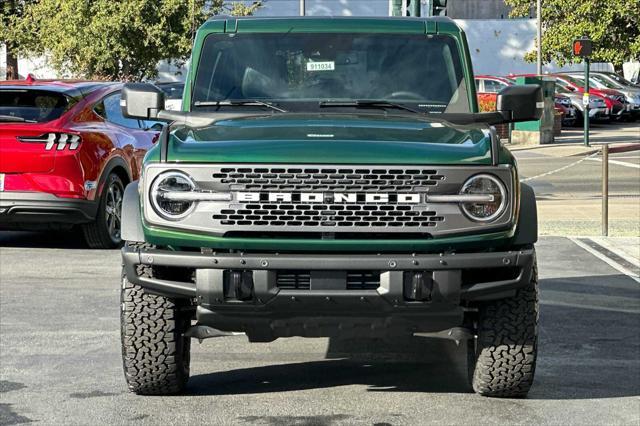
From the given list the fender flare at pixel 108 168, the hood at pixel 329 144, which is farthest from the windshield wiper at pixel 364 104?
the fender flare at pixel 108 168

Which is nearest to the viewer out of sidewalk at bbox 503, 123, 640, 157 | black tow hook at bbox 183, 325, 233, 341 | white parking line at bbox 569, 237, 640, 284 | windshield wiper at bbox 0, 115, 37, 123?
black tow hook at bbox 183, 325, 233, 341

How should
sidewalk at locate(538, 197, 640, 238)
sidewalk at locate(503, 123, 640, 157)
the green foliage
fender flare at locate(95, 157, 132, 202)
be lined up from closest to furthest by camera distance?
fender flare at locate(95, 157, 132, 202), sidewalk at locate(538, 197, 640, 238), sidewalk at locate(503, 123, 640, 157), the green foliage

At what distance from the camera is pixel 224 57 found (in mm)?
8008

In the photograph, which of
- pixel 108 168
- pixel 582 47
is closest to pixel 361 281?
pixel 108 168

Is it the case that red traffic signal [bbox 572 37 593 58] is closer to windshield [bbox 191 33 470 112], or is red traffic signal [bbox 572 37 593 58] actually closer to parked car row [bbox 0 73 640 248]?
parked car row [bbox 0 73 640 248]

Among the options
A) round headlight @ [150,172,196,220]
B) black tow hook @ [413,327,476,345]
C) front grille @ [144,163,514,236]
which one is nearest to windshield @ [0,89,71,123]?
round headlight @ [150,172,196,220]

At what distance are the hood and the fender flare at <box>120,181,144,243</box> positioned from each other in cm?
38

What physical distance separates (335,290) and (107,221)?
7.80 metres

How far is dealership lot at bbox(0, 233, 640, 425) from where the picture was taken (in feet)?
22.0

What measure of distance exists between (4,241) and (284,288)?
9.05m

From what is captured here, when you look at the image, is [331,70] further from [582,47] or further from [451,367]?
[582,47]

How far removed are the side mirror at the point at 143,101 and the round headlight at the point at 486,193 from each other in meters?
2.04

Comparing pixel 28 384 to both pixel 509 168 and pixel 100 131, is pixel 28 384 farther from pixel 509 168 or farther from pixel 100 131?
pixel 100 131

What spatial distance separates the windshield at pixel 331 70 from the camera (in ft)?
25.6
